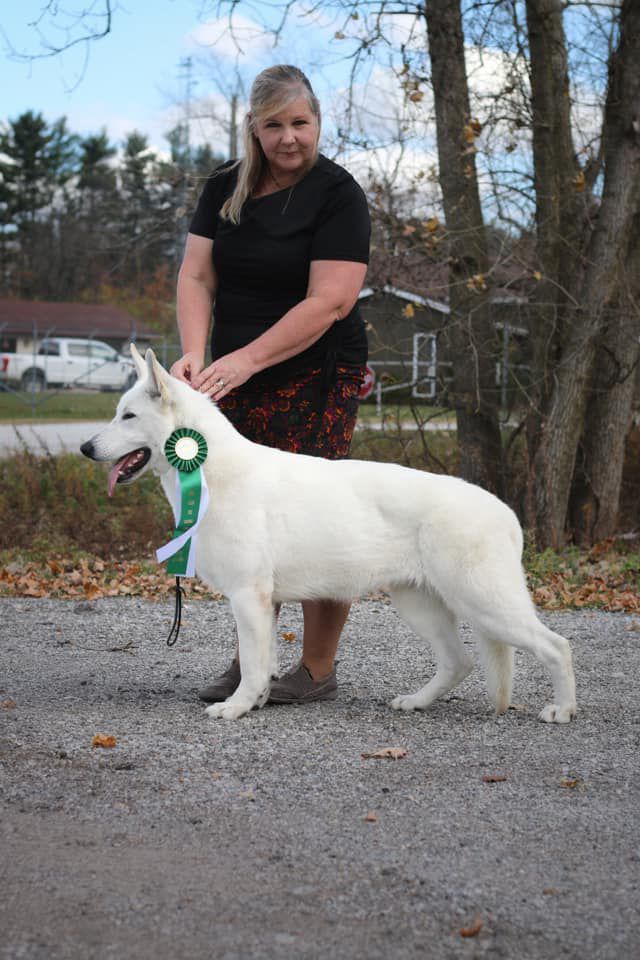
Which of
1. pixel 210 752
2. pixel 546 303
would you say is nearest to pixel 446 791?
pixel 210 752

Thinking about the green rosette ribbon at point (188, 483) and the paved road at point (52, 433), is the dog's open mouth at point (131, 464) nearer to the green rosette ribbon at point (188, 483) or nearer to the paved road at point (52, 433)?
the green rosette ribbon at point (188, 483)

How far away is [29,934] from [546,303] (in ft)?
29.7

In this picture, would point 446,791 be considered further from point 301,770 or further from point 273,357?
point 273,357

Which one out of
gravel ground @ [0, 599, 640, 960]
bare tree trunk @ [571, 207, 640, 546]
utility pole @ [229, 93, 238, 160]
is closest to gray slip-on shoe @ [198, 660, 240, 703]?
gravel ground @ [0, 599, 640, 960]

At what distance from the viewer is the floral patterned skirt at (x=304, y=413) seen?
16.8 feet

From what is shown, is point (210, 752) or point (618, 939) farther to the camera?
point (210, 752)

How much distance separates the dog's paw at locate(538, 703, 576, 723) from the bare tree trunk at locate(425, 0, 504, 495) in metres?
6.20

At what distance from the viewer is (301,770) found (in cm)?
407

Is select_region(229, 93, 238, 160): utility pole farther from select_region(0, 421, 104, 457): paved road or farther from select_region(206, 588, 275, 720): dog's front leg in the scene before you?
select_region(206, 588, 275, 720): dog's front leg

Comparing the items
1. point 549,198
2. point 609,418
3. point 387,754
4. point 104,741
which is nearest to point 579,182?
point 549,198

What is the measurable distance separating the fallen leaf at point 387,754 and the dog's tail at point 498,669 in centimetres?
70

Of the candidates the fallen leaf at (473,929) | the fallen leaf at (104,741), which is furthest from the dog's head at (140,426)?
the fallen leaf at (473,929)

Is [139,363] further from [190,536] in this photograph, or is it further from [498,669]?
[498,669]

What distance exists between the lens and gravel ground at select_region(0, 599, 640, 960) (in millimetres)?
2740
